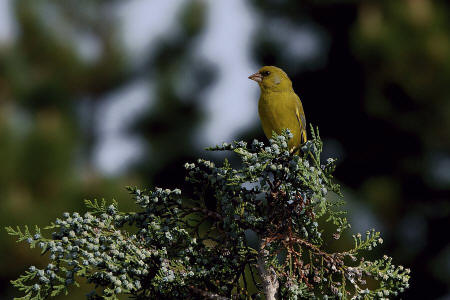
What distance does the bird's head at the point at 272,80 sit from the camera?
3.37 metres

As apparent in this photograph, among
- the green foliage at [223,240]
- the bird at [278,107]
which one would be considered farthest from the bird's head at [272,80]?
the green foliage at [223,240]

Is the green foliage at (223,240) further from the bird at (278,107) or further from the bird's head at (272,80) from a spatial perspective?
the bird's head at (272,80)

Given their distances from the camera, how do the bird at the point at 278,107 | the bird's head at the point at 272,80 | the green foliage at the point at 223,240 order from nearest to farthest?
the green foliage at the point at 223,240
the bird at the point at 278,107
the bird's head at the point at 272,80

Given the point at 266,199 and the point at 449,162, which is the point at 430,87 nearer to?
the point at 449,162

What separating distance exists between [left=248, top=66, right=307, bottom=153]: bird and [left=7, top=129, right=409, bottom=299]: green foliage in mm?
1276

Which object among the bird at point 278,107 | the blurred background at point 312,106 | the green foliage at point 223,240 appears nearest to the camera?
the green foliage at point 223,240

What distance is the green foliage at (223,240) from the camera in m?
1.72

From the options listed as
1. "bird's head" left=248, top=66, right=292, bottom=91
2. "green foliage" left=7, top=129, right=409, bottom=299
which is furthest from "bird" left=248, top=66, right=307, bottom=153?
"green foliage" left=7, top=129, right=409, bottom=299

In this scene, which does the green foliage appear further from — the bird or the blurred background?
the blurred background

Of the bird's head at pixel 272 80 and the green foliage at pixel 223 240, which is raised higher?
the bird's head at pixel 272 80

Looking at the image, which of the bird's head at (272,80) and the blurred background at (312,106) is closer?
the bird's head at (272,80)

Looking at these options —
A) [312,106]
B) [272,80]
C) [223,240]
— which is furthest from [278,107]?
[312,106]

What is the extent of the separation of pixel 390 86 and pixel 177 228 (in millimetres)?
7230

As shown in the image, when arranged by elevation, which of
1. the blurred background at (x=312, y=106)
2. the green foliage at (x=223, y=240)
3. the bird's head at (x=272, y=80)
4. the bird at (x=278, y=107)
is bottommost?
the green foliage at (x=223, y=240)
